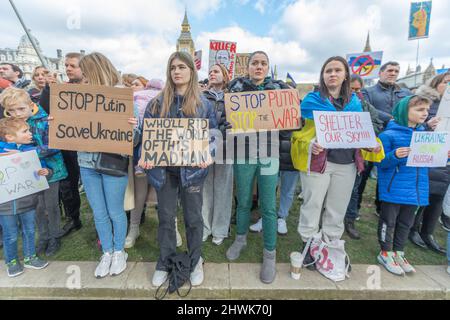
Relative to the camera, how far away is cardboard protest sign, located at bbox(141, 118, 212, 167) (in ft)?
7.26

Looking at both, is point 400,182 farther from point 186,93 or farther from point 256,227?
Result: point 186,93

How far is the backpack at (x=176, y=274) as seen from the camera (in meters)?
2.35

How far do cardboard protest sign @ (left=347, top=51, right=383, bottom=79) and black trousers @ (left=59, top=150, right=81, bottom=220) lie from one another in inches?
331

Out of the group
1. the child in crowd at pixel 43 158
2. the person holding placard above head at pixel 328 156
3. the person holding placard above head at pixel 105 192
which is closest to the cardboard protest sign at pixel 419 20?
the person holding placard above head at pixel 328 156

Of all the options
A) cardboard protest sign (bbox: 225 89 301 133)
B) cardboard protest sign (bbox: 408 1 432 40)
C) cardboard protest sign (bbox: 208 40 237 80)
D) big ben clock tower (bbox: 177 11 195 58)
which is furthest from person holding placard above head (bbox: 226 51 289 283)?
big ben clock tower (bbox: 177 11 195 58)

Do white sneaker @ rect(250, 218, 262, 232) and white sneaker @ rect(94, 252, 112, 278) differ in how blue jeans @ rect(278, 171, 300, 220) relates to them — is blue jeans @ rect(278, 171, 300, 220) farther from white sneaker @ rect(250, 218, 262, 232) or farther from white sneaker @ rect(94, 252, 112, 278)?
white sneaker @ rect(94, 252, 112, 278)

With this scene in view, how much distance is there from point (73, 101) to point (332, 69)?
2.82 metres

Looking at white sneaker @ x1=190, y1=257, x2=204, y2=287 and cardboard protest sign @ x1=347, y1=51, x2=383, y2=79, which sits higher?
cardboard protest sign @ x1=347, y1=51, x2=383, y2=79

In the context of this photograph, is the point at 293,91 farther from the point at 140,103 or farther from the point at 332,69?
the point at 140,103

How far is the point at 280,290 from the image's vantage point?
2.42 metres

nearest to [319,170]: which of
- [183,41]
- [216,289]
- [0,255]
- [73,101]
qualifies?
[216,289]

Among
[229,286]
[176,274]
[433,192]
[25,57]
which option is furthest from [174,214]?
[25,57]

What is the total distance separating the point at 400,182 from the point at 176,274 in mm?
2871

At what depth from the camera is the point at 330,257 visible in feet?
8.60
